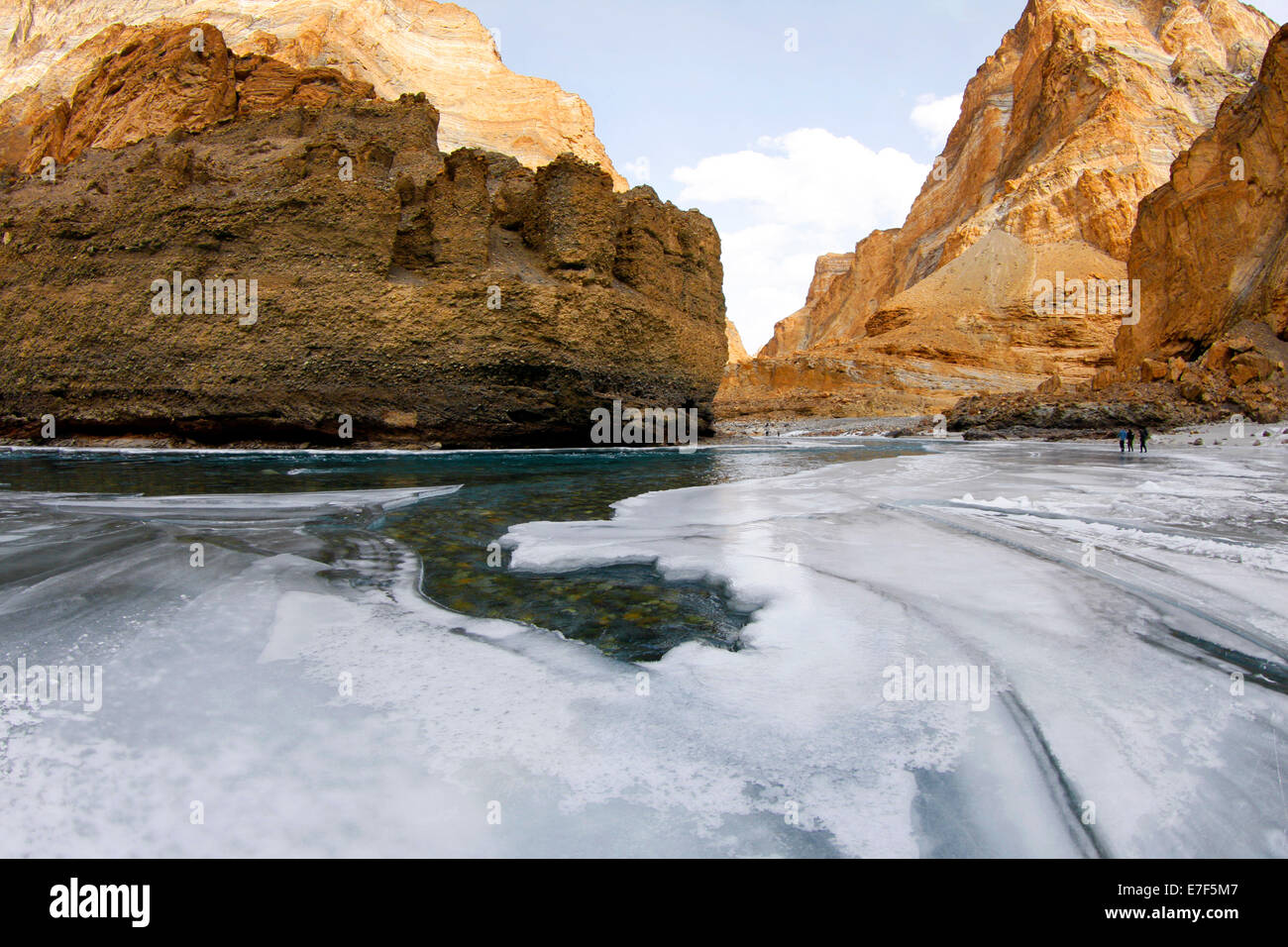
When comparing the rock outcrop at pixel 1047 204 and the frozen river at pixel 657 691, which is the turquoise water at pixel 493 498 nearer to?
the frozen river at pixel 657 691

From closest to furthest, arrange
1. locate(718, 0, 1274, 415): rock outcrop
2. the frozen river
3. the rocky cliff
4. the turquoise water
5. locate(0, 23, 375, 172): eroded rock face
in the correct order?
the frozen river → the turquoise water → the rocky cliff → locate(0, 23, 375, 172): eroded rock face → locate(718, 0, 1274, 415): rock outcrop

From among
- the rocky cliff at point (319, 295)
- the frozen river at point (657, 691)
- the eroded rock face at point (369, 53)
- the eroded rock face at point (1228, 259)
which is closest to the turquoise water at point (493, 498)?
the frozen river at point (657, 691)

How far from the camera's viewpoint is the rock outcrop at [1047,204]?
42906 mm

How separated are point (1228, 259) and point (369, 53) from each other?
56.7m

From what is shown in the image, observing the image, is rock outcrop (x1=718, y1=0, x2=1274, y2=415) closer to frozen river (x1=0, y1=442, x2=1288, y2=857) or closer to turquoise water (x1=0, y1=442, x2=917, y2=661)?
turquoise water (x1=0, y1=442, x2=917, y2=661)

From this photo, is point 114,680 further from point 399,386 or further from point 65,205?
point 65,205

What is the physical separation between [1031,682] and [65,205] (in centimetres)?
2164

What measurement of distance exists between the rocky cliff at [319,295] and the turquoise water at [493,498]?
1358mm

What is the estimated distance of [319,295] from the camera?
14000 millimetres

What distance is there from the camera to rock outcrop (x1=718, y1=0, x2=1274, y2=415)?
141 feet

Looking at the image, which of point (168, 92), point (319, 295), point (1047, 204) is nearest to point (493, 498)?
point (319, 295)

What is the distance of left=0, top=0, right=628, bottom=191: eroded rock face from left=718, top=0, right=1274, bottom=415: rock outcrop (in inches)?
1074

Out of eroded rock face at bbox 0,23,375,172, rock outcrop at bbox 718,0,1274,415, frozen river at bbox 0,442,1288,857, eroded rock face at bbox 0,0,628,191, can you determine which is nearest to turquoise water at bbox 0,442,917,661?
frozen river at bbox 0,442,1288,857

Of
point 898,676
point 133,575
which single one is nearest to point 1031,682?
point 898,676
